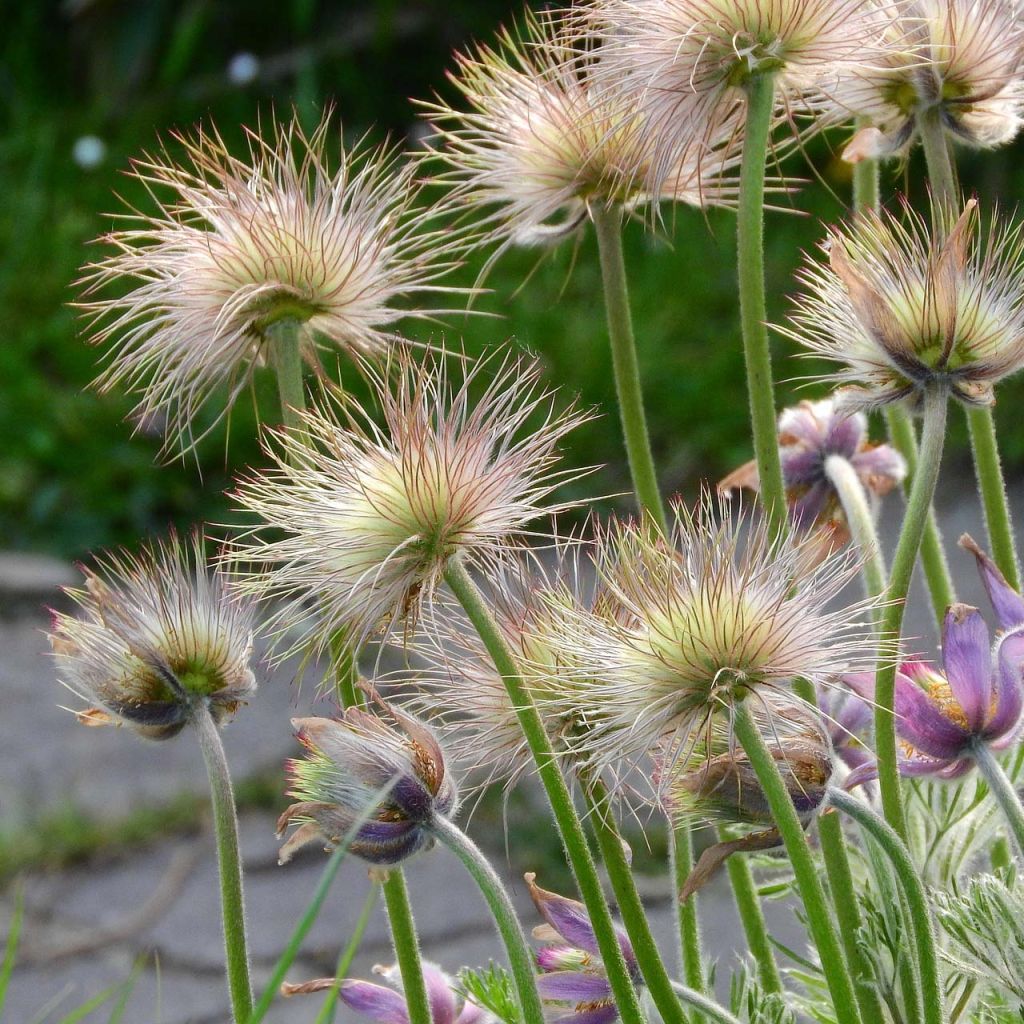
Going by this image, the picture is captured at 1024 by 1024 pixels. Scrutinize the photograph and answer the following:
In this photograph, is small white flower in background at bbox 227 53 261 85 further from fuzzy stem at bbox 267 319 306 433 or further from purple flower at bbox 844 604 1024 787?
purple flower at bbox 844 604 1024 787

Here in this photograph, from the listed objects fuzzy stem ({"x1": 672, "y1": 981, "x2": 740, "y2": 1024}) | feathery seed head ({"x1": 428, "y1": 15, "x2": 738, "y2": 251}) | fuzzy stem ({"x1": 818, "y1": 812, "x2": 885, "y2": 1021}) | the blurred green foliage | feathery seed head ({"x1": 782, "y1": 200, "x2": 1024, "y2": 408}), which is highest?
the blurred green foliage

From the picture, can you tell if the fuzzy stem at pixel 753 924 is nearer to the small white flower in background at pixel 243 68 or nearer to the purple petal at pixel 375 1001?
the purple petal at pixel 375 1001

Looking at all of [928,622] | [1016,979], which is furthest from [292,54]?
[1016,979]

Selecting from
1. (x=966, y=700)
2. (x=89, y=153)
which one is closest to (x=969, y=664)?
(x=966, y=700)

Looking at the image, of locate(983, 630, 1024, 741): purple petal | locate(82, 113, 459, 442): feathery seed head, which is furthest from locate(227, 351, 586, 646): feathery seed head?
locate(983, 630, 1024, 741): purple petal

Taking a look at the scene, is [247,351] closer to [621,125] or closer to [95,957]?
[621,125]

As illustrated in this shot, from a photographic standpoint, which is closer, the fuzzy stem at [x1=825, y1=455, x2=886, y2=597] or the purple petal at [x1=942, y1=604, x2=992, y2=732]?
the purple petal at [x1=942, y1=604, x2=992, y2=732]

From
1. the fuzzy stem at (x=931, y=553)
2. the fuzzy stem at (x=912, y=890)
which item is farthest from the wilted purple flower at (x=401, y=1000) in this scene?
the fuzzy stem at (x=931, y=553)

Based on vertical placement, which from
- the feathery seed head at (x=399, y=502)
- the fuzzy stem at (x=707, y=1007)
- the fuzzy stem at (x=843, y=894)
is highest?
the feathery seed head at (x=399, y=502)
